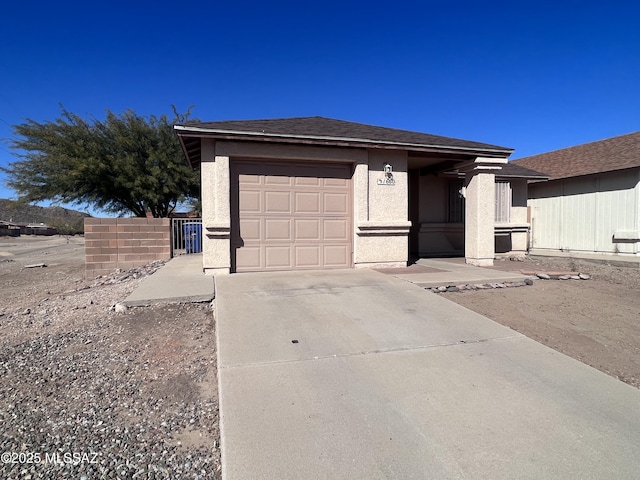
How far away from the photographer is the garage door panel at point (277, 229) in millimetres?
8336

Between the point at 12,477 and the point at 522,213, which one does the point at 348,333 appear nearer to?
the point at 12,477

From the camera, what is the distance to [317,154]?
8.48m

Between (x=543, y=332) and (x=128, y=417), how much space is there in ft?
16.0

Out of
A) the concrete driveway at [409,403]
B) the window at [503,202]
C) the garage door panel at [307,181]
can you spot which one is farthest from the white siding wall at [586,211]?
the concrete driveway at [409,403]

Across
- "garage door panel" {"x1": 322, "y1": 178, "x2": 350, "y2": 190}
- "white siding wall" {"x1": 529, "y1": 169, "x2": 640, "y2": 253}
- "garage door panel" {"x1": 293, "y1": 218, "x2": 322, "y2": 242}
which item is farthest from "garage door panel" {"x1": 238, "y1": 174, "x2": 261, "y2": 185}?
"white siding wall" {"x1": 529, "y1": 169, "x2": 640, "y2": 253}

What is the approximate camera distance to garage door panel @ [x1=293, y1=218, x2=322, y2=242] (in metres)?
8.54

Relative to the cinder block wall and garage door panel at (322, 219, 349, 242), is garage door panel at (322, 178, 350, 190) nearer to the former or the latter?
garage door panel at (322, 219, 349, 242)

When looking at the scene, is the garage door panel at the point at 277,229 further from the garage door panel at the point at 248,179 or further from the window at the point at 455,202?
the window at the point at 455,202

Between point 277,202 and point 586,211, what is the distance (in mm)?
14245

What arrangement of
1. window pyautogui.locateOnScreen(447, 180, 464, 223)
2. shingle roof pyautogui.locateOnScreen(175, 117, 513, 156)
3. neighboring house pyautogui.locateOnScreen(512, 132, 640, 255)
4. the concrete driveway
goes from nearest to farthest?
the concrete driveway < shingle roof pyautogui.locateOnScreen(175, 117, 513, 156) < window pyautogui.locateOnScreen(447, 180, 464, 223) < neighboring house pyautogui.locateOnScreen(512, 132, 640, 255)

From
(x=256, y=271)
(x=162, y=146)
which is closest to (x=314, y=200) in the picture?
(x=256, y=271)

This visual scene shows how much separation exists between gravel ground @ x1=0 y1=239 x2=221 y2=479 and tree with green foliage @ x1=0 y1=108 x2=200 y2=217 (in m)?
16.0

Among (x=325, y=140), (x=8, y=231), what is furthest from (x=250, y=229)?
(x=8, y=231)

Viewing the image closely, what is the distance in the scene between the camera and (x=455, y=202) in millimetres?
12820
